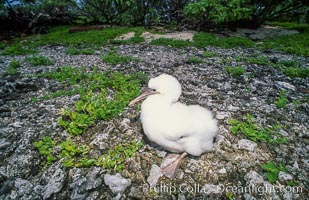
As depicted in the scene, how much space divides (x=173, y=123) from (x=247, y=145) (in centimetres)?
163

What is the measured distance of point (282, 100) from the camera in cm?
597

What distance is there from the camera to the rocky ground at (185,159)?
372cm

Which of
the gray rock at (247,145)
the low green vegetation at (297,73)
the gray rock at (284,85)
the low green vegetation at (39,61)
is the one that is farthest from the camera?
the low green vegetation at (39,61)

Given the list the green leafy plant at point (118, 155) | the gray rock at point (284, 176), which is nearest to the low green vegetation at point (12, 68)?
the green leafy plant at point (118, 155)

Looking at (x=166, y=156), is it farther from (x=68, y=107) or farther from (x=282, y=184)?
(x=68, y=107)

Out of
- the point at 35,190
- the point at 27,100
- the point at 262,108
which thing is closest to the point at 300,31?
the point at 262,108

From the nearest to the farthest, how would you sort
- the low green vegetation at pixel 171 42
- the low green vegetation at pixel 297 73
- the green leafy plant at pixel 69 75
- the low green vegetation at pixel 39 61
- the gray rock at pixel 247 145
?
1. the gray rock at pixel 247 145
2. the green leafy plant at pixel 69 75
3. the low green vegetation at pixel 297 73
4. the low green vegetation at pixel 39 61
5. the low green vegetation at pixel 171 42

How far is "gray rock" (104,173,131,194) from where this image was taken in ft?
12.2

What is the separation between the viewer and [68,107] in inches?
221

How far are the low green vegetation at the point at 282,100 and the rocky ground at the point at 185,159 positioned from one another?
0.11 metres

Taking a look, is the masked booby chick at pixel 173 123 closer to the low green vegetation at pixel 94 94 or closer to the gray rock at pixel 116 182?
the gray rock at pixel 116 182

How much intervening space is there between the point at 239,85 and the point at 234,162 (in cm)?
341

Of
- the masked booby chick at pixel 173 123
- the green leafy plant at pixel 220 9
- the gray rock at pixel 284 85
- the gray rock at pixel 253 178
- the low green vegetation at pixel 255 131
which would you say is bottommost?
the gray rock at pixel 284 85

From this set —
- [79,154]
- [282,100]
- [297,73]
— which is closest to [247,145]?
[282,100]
